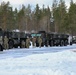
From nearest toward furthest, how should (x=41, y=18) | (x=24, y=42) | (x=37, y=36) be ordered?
(x=24, y=42) < (x=37, y=36) < (x=41, y=18)

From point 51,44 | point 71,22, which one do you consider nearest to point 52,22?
point 71,22

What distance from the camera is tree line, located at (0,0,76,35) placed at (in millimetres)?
85250

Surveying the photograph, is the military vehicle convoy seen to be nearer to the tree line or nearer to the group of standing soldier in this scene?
the group of standing soldier

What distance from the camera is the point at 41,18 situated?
114750 millimetres

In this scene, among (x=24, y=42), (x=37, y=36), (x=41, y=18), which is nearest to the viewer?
(x=24, y=42)

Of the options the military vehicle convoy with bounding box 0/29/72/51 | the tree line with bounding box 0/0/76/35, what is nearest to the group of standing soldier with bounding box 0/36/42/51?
the military vehicle convoy with bounding box 0/29/72/51

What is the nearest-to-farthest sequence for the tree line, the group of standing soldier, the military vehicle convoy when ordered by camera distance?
the group of standing soldier
the military vehicle convoy
the tree line

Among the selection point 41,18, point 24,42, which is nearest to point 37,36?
point 24,42

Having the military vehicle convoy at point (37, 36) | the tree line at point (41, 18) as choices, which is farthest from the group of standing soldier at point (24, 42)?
the tree line at point (41, 18)

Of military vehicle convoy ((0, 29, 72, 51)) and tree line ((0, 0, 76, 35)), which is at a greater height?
tree line ((0, 0, 76, 35))

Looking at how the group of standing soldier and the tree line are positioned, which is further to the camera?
the tree line

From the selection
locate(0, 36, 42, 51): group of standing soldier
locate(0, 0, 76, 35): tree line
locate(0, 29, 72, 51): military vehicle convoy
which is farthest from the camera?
locate(0, 0, 76, 35): tree line

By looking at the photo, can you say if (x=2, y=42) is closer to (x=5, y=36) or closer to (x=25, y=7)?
(x=5, y=36)

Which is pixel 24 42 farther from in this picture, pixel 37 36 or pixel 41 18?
pixel 41 18
